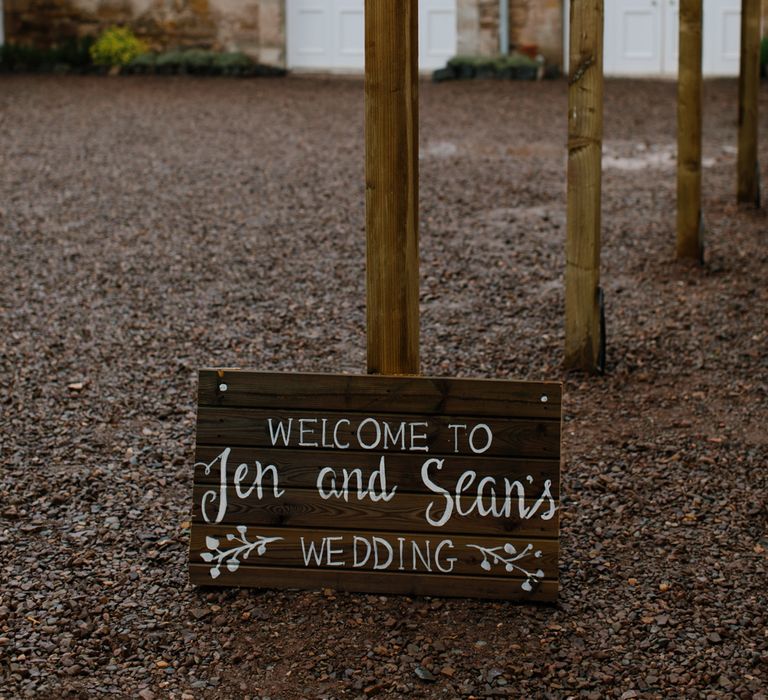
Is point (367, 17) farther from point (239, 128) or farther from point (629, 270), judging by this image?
point (239, 128)

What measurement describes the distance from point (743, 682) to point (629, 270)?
3.98m

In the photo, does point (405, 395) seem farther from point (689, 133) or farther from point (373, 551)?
point (689, 133)

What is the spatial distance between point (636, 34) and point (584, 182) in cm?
1025

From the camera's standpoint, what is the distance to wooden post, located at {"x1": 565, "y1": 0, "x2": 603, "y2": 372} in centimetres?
457

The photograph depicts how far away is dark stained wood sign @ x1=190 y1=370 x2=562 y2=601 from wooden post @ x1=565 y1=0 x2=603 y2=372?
6.28 feet

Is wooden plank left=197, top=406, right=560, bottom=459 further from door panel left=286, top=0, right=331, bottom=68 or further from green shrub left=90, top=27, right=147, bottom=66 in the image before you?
door panel left=286, top=0, right=331, bottom=68

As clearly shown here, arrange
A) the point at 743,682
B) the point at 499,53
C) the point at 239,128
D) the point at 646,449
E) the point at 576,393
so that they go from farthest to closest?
the point at 499,53
the point at 239,128
the point at 576,393
the point at 646,449
the point at 743,682

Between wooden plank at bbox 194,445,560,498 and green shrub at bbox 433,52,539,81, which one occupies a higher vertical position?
green shrub at bbox 433,52,539,81

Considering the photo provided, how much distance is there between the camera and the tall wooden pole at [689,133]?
5961 millimetres

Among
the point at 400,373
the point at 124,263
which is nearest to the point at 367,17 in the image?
the point at 400,373

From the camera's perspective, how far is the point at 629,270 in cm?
638

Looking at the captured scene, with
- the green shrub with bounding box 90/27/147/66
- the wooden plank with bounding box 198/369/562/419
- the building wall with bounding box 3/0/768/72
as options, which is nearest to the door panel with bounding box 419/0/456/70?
the building wall with bounding box 3/0/768/72

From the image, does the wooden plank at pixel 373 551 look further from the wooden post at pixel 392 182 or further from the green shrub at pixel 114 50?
the green shrub at pixel 114 50

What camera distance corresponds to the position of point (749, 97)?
7.33 metres
